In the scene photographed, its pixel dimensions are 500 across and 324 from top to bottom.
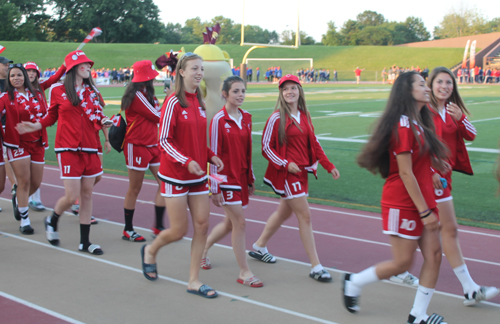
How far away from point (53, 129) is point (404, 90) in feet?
53.5

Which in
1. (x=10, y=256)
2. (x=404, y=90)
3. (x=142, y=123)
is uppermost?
(x=404, y=90)

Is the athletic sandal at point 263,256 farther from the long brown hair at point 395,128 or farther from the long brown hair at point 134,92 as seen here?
the long brown hair at point 134,92

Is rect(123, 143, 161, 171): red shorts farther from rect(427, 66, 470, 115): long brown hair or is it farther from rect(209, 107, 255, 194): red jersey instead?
rect(427, 66, 470, 115): long brown hair

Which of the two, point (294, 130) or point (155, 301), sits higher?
point (294, 130)

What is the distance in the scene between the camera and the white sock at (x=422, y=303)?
3.65 m

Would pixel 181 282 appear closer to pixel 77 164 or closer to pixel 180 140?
pixel 180 140

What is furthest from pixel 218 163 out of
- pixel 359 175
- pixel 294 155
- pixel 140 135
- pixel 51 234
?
pixel 359 175

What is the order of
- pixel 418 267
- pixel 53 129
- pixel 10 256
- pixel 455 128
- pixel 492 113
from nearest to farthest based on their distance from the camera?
pixel 455 128 < pixel 418 267 < pixel 10 256 < pixel 53 129 < pixel 492 113

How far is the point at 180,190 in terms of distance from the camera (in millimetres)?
4273

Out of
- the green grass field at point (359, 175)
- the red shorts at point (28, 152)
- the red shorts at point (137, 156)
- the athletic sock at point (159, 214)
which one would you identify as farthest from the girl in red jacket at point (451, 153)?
the red shorts at point (28, 152)

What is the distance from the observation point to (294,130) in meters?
4.82

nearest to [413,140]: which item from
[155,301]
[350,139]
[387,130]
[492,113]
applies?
[387,130]

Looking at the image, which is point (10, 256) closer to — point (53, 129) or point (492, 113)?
point (53, 129)

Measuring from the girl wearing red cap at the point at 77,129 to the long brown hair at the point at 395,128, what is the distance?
3.16m
